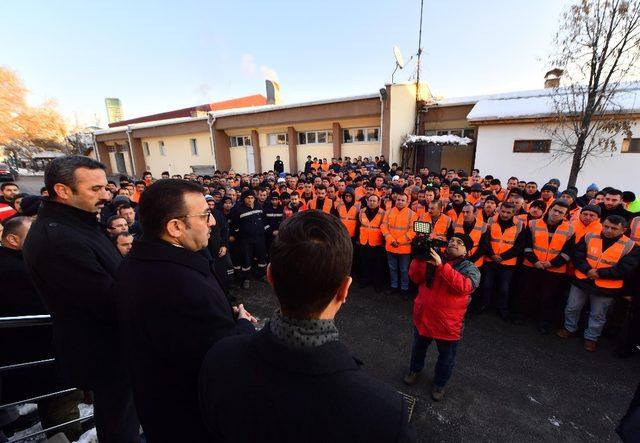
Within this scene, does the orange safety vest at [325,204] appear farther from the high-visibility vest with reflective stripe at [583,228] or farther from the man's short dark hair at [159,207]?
the man's short dark hair at [159,207]

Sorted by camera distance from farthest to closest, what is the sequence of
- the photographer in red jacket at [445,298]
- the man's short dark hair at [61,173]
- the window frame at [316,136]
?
the window frame at [316,136] → the photographer in red jacket at [445,298] → the man's short dark hair at [61,173]

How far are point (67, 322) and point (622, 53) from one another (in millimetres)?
12513

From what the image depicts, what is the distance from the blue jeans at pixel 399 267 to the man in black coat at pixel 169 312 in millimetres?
4407

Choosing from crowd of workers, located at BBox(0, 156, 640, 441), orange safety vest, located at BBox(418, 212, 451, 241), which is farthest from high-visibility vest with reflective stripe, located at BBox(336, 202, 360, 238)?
orange safety vest, located at BBox(418, 212, 451, 241)

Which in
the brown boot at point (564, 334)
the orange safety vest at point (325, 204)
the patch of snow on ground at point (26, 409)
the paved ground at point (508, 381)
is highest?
the orange safety vest at point (325, 204)

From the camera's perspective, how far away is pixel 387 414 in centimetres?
82

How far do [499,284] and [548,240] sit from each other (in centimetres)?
94

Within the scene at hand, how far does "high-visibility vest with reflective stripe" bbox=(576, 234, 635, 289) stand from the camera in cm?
379

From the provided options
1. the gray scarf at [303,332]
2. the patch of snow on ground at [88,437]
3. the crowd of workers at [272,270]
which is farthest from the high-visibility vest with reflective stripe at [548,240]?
the patch of snow on ground at [88,437]

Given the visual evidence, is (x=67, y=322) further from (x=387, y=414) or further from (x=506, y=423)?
(x=506, y=423)

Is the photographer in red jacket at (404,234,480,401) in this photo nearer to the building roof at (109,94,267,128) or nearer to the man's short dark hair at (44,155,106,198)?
the man's short dark hair at (44,155,106,198)

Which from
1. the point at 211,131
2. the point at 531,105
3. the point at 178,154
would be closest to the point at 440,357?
the point at 531,105

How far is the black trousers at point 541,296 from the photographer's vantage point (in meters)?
4.41

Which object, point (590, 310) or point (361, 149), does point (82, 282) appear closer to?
point (590, 310)
